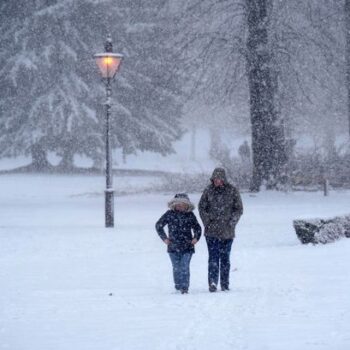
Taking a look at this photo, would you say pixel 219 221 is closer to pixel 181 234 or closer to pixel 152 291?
pixel 181 234

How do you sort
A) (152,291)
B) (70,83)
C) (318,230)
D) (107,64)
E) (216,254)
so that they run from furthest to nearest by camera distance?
(70,83), (107,64), (318,230), (152,291), (216,254)

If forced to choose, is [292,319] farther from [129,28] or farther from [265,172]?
[129,28]

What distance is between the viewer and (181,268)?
10016 mm

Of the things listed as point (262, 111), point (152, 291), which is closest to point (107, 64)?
point (262, 111)

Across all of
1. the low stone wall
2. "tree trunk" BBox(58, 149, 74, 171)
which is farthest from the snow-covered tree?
the low stone wall

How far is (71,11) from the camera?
132 feet

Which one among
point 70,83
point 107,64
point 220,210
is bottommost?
point 220,210

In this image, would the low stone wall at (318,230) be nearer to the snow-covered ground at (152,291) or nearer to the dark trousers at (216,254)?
the snow-covered ground at (152,291)

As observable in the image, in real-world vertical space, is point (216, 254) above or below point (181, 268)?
above

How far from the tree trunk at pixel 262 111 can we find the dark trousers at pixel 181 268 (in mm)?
16407

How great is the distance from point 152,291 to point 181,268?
1.95ft

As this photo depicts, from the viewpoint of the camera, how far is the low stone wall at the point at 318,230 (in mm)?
14109

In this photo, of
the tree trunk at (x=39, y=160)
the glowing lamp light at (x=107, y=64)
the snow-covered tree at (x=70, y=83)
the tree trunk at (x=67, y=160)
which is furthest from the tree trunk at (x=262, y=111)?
the tree trunk at (x=39, y=160)

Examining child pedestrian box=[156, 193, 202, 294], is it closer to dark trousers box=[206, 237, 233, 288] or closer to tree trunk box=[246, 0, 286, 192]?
dark trousers box=[206, 237, 233, 288]
